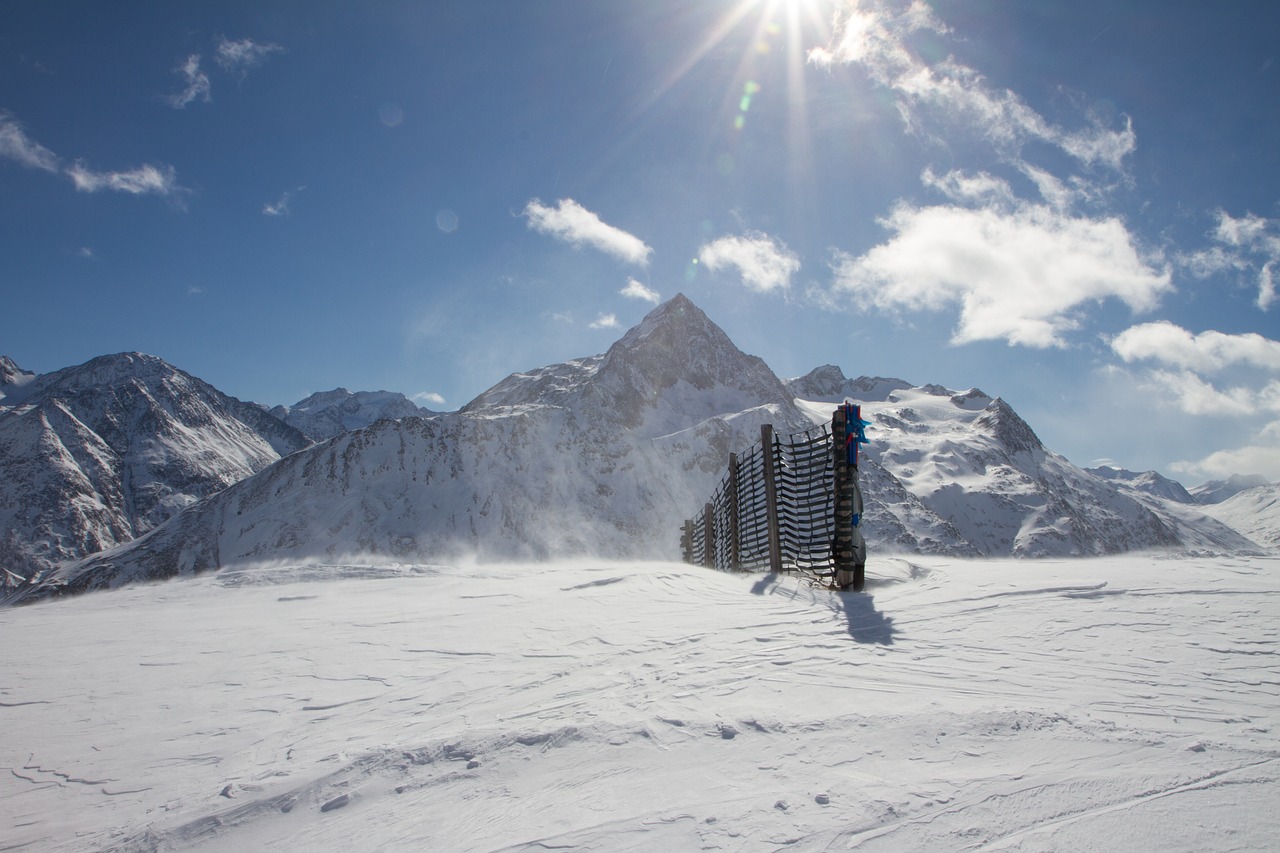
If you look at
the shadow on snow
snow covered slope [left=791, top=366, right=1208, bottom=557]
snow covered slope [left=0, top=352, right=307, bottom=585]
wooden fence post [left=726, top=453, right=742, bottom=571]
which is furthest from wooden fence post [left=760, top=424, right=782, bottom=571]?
snow covered slope [left=0, top=352, right=307, bottom=585]

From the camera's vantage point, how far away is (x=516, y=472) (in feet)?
215

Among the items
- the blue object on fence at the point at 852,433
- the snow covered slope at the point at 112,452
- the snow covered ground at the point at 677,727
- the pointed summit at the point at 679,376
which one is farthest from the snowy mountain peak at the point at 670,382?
the snow covered slope at the point at 112,452

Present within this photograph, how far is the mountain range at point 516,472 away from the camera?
5928cm

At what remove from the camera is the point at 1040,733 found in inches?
105

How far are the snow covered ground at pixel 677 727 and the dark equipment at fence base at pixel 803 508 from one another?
2.22 meters

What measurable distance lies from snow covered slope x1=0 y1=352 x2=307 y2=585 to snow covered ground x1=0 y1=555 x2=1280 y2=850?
14452 cm

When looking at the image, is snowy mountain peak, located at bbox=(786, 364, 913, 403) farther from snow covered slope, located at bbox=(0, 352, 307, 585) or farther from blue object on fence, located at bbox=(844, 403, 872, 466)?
blue object on fence, located at bbox=(844, 403, 872, 466)

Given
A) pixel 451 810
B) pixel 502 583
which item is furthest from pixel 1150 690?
pixel 502 583

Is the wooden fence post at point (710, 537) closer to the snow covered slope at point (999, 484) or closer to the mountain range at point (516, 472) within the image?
the mountain range at point (516, 472)

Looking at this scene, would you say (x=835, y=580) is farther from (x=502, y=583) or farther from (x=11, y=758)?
(x=11, y=758)

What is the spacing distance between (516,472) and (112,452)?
13369 centimetres

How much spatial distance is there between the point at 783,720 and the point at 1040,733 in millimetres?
1106

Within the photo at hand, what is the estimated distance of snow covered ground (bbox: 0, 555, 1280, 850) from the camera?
2.10 meters

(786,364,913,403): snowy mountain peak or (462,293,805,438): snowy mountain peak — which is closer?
(462,293,805,438): snowy mountain peak
